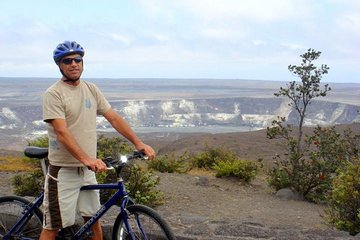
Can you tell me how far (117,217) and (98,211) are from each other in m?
0.17

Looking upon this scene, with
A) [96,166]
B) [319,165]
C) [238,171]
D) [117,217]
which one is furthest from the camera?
[238,171]

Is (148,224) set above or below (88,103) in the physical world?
below

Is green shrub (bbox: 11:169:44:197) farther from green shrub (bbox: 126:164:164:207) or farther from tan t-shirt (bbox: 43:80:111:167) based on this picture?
tan t-shirt (bbox: 43:80:111:167)

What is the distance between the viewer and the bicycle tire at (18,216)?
4.80 meters

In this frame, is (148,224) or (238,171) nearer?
(148,224)

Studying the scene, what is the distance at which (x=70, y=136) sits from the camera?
3.90 meters

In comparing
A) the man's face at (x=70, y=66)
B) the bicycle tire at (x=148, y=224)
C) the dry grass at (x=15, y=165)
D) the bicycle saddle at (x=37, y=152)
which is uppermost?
the man's face at (x=70, y=66)

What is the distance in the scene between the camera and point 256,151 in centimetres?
3155

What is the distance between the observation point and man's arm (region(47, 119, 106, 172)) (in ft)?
12.6

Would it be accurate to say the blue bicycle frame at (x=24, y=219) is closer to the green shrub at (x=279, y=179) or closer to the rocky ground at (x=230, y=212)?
the rocky ground at (x=230, y=212)

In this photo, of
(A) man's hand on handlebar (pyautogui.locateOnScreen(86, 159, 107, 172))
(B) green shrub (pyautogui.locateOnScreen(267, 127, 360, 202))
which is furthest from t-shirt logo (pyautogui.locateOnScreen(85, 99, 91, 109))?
(B) green shrub (pyautogui.locateOnScreen(267, 127, 360, 202))

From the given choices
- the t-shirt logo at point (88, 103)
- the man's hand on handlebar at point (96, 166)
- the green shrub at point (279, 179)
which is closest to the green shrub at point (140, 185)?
the green shrub at point (279, 179)

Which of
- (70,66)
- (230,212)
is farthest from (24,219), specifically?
(230,212)

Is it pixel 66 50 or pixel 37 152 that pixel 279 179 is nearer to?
pixel 37 152
